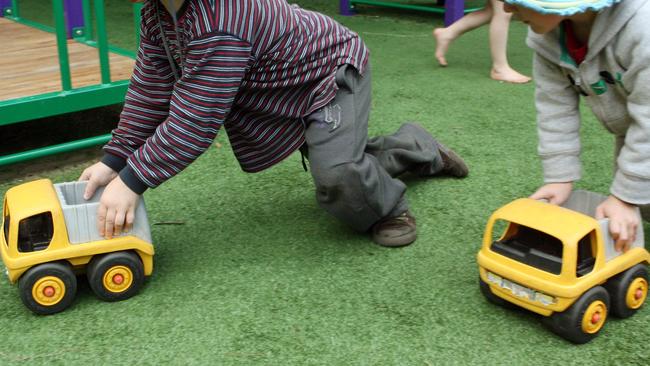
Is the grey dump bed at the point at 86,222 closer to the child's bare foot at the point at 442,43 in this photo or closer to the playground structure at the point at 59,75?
the playground structure at the point at 59,75

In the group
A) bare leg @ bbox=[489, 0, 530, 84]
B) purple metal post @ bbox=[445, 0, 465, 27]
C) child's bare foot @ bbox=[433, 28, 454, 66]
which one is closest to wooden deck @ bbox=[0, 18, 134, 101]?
child's bare foot @ bbox=[433, 28, 454, 66]

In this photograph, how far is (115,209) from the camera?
1309mm

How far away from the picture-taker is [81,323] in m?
1.30

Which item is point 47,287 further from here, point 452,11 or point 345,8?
point 345,8

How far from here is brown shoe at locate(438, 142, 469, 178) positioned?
1900 millimetres

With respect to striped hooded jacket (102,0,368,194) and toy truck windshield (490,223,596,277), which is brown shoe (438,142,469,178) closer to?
striped hooded jacket (102,0,368,194)

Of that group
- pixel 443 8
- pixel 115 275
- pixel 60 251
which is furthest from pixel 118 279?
pixel 443 8

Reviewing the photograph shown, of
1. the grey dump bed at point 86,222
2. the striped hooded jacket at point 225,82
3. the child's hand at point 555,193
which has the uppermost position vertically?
the striped hooded jacket at point 225,82

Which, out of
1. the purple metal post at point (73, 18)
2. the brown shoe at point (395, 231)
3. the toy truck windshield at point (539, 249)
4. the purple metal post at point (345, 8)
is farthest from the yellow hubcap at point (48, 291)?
the purple metal post at point (345, 8)

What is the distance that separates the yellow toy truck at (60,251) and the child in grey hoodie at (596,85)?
746 mm

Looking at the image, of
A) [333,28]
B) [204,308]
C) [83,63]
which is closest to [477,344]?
[204,308]

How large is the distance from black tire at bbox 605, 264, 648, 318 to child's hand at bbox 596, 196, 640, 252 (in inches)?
1.9

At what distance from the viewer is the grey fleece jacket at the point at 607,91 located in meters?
1.19

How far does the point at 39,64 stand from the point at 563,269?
1898 millimetres
